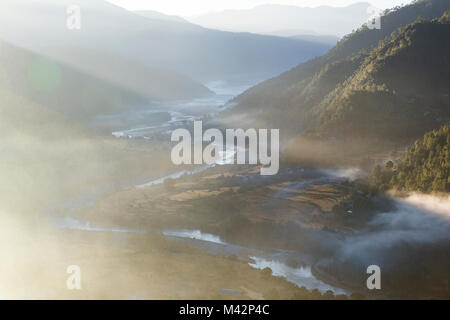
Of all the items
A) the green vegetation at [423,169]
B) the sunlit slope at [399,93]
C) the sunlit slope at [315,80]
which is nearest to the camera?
the green vegetation at [423,169]

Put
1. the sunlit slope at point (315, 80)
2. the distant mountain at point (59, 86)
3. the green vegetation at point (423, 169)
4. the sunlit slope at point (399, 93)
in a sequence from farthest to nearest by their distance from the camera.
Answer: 1. the distant mountain at point (59, 86)
2. the sunlit slope at point (315, 80)
3. the sunlit slope at point (399, 93)
4. the green vegetation at point (423, 169)

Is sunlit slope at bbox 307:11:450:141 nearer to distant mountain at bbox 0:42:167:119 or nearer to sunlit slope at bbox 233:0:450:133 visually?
sunlit slope at bbox 233:0:450:133

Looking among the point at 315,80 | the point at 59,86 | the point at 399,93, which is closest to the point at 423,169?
the point at 399,93

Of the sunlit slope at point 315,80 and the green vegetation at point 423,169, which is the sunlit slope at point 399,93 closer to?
the sunlit slope at point 315,80

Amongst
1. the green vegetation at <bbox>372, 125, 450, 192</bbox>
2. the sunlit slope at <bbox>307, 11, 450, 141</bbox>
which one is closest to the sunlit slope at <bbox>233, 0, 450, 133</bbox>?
the sunlit slope at <bbox>307, 11, 450, 141</bbox>

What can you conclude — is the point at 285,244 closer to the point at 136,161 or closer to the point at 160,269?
the point at 160,269

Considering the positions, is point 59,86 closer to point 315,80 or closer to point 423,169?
point 315,80

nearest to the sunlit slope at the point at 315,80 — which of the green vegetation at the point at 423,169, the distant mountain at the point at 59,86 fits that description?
the green vegetation at the point at 423,169
